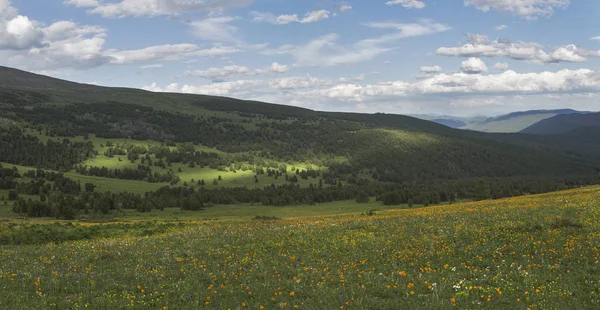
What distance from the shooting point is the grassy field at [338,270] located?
568 inches

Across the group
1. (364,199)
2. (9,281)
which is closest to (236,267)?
(9,281)

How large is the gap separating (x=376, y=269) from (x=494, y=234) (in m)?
9.80

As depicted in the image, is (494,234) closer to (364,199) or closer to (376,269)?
(376,269)

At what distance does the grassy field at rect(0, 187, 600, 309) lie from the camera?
14.4m

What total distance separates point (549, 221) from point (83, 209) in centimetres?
11841

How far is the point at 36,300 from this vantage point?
1517 centimetres

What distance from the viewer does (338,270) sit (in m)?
18.9

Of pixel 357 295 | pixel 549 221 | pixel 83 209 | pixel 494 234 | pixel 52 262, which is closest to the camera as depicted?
pixel 357 295

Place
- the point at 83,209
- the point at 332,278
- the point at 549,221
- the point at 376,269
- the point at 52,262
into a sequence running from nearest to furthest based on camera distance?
the point at 332,278, the point at 376,269, the point at 52,262, the point at 549,221, the point at 83,209

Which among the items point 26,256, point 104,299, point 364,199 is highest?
point 104,299

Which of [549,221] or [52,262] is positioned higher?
[549,221]

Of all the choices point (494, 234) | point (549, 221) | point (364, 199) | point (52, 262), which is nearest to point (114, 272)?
point (52, 262)

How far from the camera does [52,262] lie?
23047 mm

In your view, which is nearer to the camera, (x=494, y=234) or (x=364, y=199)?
(x=494, y=234)
